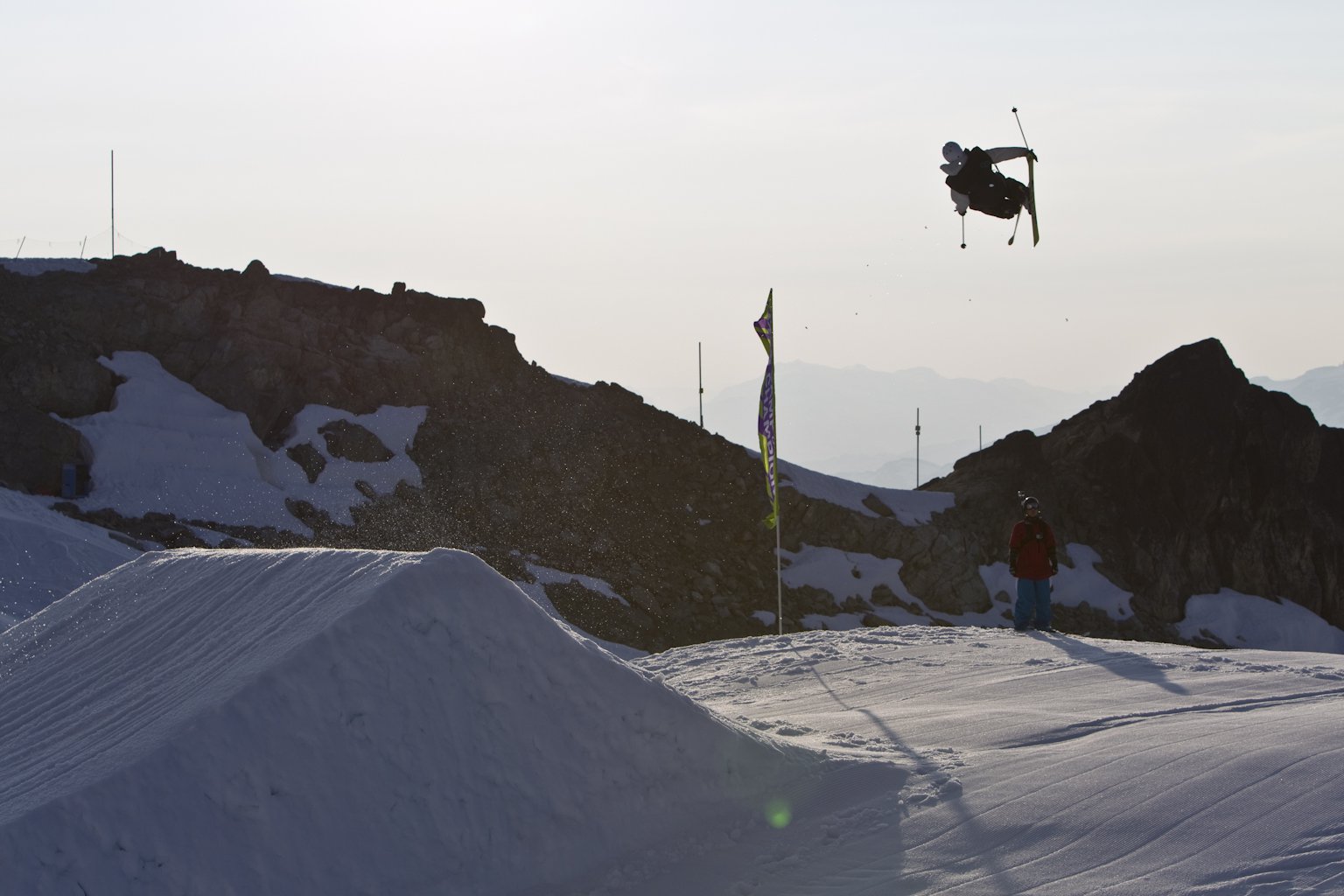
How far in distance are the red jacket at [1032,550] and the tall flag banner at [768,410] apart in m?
3.32

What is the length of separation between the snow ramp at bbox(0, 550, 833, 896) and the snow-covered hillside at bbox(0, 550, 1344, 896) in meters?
0.01

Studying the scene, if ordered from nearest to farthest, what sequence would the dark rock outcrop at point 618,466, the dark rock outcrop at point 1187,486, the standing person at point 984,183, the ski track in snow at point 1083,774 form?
the ski track in snow at point 1083,774
the standing person at point 984,183
the dark rock outcrop at point 618,466
the dark rock outcrop at point 1187,486

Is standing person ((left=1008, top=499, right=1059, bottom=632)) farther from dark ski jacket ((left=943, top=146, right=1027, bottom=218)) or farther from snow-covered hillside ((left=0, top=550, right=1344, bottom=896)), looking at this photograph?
snow-covered hillside ((left=0, top=550, right=1344, bottom=896))

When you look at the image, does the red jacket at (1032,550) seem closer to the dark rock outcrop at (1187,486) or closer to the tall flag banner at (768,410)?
the tall flag banner at (768,410)

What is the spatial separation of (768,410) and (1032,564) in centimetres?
451

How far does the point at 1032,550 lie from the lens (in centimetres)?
1549

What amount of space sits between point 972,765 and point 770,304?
36.1 feet

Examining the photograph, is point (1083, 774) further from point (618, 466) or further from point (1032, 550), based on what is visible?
point (618, 466)

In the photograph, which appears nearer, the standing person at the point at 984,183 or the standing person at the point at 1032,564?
the standing person at the point at 984,183

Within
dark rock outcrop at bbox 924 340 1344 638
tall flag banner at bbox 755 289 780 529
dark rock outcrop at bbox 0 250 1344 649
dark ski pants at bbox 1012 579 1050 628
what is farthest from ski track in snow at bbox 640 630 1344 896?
dark rock outcrop at bbox 924 340 1344 638

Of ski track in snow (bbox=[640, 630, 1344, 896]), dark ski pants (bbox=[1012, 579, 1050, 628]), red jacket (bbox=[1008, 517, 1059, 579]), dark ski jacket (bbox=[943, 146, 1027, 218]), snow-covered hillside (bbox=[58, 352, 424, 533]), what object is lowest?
ski track in snow (bbox=[640, 630, 1344, 896])

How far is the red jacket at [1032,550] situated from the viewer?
15453mm

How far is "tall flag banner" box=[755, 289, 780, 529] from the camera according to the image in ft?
58.3

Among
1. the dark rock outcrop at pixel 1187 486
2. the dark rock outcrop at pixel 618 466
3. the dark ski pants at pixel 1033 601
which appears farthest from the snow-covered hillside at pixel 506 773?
the dark rock outcrop at pixel 1187 486
